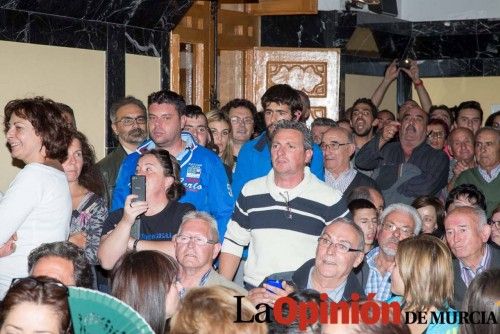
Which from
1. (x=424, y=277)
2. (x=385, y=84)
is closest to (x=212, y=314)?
(x=424, y=277)

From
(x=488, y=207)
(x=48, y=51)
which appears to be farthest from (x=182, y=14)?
(x=488, y=207)

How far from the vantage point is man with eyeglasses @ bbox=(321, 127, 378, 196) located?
21.7ft

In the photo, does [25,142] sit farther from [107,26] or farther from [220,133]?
[107,26]

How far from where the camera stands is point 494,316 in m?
3.38

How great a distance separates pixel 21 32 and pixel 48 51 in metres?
0.32

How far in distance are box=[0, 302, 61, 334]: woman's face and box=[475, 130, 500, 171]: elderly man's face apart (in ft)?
16.9

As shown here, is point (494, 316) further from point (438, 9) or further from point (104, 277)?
point (438, 9)

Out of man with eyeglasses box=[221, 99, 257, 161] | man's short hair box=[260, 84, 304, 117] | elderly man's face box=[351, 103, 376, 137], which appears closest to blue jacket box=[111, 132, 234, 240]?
man's short hair box=[260, 84, 304, 117]

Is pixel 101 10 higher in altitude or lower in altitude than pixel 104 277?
higher

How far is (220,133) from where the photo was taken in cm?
708

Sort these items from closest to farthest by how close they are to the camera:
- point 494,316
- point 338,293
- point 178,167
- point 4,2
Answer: point 494,316 < point 338,293 < point 178,167 < point 4,2

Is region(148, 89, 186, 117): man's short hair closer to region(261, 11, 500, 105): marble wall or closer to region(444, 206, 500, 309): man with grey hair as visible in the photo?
region(444, 206, 500, 309): man with grey hair

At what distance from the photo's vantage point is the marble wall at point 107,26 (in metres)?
6.62

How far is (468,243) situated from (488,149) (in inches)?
97.6
